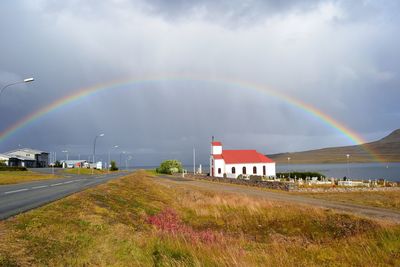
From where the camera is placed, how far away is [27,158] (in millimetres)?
129375

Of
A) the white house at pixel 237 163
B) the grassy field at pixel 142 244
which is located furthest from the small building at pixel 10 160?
the grassy field at pixel 142 244

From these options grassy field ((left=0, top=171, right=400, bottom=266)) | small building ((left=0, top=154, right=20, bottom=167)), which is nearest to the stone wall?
grassy field ((left=0, top=171, right=400, bottom=266))

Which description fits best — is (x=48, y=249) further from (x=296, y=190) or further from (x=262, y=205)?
(x=296, y=190)

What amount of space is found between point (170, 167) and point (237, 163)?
127 feet

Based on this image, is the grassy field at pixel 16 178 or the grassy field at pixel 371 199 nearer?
the grassy field at pixel 371 199

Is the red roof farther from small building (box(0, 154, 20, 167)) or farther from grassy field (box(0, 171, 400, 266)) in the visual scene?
grassy field (box(0, 171, 400, 266))

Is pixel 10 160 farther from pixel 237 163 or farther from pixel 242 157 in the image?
pixel 242 157

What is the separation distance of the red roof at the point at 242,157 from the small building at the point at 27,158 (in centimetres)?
7102

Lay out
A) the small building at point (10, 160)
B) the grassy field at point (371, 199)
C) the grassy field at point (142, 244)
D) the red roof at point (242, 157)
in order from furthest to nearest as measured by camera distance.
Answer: the small building at point (10, 160) < the red roof at point (242, 157) < the grassy field at point (371, 199) < the grassy field at point (142, 244)

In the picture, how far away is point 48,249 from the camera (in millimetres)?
9758

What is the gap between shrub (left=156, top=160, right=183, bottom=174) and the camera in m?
123

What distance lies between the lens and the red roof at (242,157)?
93.8 metres

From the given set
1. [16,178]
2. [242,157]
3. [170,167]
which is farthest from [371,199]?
[170,167]

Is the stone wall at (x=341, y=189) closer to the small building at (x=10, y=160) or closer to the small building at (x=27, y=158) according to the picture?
the small building at (x=10, y=160)
